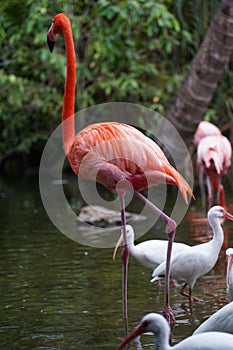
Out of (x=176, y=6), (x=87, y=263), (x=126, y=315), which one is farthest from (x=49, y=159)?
(x=126, y=315)

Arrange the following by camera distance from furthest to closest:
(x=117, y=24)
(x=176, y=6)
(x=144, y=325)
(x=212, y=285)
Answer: (x=176, y=6) < (x=117, y=24) < (x=212, y=285) < (x=144, y=325)

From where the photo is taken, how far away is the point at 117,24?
1271cm

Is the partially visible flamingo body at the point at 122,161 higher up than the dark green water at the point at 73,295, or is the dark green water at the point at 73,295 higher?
the partially visible flamingo body at the point at 122,161

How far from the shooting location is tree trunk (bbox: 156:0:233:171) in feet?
34.3

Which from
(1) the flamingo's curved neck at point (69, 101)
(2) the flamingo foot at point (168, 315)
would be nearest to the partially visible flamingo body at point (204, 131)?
(1) the flamingo's curved neck at point (69, 101)

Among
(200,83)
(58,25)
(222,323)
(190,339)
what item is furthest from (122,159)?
(200,83)

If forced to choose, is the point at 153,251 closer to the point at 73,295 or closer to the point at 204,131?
the point at 73,295

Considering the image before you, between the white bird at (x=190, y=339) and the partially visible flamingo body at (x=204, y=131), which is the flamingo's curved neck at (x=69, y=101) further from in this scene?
the partially visible flamingo body at (x=204, y=131)

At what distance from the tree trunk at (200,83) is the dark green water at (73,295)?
246cm

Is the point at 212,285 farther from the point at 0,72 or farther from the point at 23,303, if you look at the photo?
the point at 0,72

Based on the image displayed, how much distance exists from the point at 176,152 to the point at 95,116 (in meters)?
4.11

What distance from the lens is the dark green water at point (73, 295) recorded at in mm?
5004

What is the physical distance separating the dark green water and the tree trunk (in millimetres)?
2461

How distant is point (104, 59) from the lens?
45.8 feet
